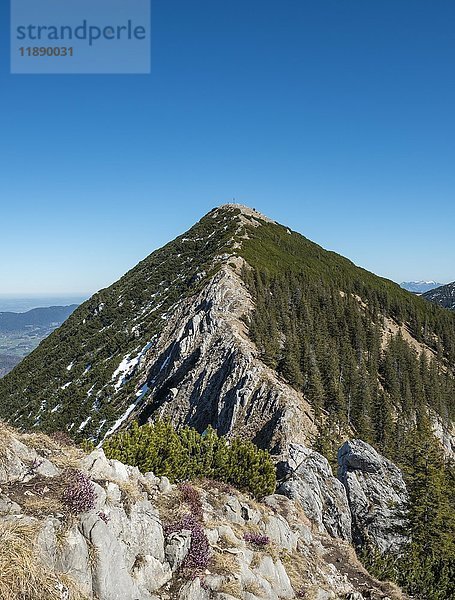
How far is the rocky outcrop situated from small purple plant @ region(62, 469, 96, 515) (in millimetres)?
47

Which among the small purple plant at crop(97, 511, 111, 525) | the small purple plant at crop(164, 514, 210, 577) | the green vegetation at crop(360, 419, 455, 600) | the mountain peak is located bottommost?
the green vegetation at crop(360, 419, 455, 600)

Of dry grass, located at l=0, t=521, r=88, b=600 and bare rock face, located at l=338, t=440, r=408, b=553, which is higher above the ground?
dry grass, located at l=0, t=521, r=88, b=600

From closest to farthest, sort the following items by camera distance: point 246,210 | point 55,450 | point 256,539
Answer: point 55,450
point 256,539
point 246,210

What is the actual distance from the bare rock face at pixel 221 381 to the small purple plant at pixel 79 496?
36282 millimetres

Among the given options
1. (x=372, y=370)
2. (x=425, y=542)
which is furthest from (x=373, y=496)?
(x=372, y=370)

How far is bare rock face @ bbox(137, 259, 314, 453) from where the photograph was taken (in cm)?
5053

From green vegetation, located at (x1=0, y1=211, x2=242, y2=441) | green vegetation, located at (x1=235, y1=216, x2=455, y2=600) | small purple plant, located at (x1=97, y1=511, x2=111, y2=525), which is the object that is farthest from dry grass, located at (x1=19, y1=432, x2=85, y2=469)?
green vegetation, located at (x1=0, y1=211, x2=242, y2=441)

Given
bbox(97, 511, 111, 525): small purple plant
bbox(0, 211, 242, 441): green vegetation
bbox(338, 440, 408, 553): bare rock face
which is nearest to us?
bbox(97, 511, 111, 525): small purple plant

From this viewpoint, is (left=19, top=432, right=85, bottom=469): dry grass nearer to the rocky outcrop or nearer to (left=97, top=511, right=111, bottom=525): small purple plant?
the rocky outcrop

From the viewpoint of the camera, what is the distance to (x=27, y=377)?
4205 inches

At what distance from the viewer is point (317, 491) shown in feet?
94.4

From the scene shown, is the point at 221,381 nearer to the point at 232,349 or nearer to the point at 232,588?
the point at 232,349

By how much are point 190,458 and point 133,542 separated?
546 inches

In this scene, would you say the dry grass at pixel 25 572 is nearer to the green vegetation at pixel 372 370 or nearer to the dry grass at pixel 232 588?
the dry grass at pixel 232 588
